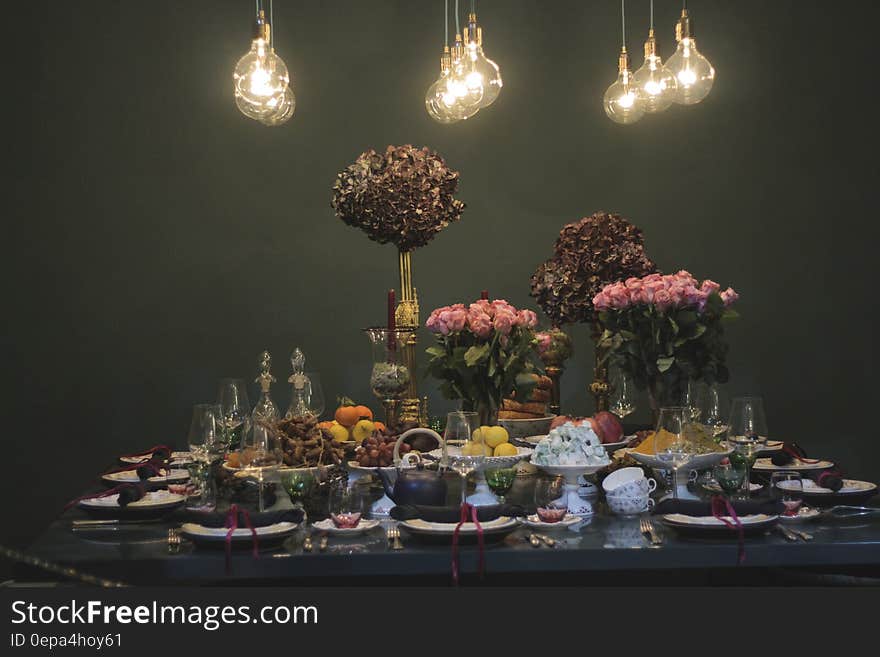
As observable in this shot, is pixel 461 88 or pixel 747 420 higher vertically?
pixel 461 88

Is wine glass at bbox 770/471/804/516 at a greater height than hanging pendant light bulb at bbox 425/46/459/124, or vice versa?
hanging pendant light bulb at bbox 425/46/459/124

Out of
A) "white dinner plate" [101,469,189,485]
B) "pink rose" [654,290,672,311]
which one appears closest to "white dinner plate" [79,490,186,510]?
"white dinner plate" [101,469,189,485]

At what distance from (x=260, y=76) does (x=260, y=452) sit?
1.35 meters

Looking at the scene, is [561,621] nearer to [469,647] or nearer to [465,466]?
[469,647]

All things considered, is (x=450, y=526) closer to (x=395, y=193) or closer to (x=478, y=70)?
(x=395, y=193)

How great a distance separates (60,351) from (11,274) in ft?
1.34

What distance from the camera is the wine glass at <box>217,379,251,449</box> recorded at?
2908 millimetres

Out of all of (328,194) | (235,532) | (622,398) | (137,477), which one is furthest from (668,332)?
(328,194)

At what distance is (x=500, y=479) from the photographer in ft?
7.69

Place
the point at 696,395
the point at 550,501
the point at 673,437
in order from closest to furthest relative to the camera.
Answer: the point at 550,501
the point at 673,437
the point at 696,395

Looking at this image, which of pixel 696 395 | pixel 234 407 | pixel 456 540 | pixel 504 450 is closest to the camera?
pixel 456 540

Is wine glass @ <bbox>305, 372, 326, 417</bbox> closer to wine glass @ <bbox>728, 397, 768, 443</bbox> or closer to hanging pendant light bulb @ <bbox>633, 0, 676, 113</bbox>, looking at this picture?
wine glass @ <bbox>728, 397, 768, 443</bbox>

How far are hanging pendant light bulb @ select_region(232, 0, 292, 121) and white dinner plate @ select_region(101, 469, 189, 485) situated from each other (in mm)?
1147

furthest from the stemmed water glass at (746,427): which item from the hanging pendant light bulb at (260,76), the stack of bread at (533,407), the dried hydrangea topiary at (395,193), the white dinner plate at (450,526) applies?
the hanging pendant light bulb at (260,76)
